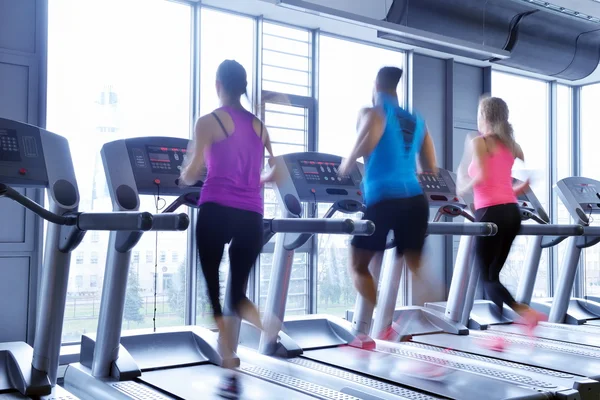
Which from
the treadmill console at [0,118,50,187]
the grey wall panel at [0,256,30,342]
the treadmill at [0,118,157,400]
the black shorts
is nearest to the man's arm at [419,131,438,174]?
the black shorts

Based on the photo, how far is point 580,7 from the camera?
6.06 m

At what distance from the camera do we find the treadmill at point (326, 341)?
10.6 feet

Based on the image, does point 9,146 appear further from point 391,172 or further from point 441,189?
point 441,189

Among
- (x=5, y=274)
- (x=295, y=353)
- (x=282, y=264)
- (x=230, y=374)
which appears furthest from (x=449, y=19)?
(x=5, y=274)

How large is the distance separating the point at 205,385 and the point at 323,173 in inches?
54.6

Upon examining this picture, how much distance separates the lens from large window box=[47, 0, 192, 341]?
4555 mm

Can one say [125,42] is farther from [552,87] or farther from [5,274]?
[552,87]

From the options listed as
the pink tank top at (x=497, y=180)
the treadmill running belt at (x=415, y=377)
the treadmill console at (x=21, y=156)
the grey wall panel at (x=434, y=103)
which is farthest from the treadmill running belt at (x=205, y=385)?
the grey wall panel at (x=434, y=103)

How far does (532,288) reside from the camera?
547 cm

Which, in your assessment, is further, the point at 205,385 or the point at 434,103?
the point at 434,103

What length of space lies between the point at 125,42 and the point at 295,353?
2.59 metres

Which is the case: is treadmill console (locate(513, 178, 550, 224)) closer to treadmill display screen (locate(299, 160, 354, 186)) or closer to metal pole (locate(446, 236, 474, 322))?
metal pole (locate(446, 236, 474, 322))

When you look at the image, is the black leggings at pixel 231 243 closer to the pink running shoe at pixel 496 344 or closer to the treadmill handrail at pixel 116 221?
the treadmill handrail at pixel 116 221

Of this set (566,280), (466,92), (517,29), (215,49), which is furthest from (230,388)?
(466,92)
